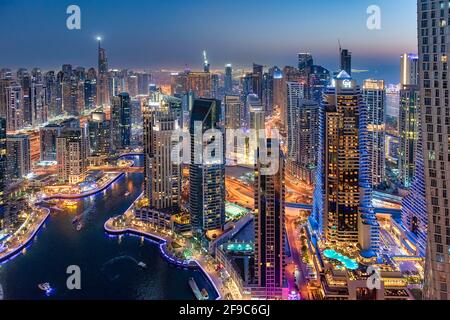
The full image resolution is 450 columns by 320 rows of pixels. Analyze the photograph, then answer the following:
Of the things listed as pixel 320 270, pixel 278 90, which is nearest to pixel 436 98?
pixel 320 270

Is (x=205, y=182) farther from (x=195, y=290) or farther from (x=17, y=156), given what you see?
(x=17, y=156)

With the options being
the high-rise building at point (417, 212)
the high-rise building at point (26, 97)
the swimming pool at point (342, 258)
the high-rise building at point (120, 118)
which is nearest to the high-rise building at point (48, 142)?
the high-rise building at point (26, 97)

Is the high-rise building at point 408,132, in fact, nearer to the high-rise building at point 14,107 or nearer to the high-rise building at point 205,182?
the high-rise building at point 205,182

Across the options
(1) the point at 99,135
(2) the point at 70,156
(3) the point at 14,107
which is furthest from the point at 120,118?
(2) the point at 70,156

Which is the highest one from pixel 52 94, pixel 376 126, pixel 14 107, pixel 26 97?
pixel 52 94

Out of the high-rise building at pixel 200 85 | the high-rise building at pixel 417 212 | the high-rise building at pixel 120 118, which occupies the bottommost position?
the high-rise building at pixel 417 212

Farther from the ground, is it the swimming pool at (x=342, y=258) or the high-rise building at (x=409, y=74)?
the high-rise building at (x=409, y=74)
